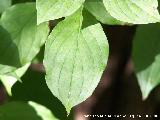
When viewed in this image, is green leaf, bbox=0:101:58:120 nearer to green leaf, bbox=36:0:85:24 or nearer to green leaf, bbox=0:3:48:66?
green leaf, bbox=0:3:48:66

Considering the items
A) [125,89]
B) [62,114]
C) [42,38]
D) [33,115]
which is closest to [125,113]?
[125,89]

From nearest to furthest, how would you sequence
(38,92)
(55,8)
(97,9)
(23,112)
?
(55,8), (97,9), (23,112), (38,92)

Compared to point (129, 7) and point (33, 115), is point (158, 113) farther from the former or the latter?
point (129, 7)

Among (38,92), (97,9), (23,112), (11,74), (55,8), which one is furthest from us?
(38,92)

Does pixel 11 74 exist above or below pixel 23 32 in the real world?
below

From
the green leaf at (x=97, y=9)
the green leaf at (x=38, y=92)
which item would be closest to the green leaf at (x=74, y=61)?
the green leaf at (x=97, y=9)

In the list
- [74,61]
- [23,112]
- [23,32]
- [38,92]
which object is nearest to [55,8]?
[74,61]

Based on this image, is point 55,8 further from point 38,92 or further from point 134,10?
point 38,92

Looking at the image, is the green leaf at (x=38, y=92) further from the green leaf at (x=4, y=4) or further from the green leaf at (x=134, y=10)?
the green leaf at (x=134, y=10)

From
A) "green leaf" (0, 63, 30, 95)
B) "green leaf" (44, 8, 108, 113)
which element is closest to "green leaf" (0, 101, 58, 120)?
"green leaf" (0, 63, 30, 95)
